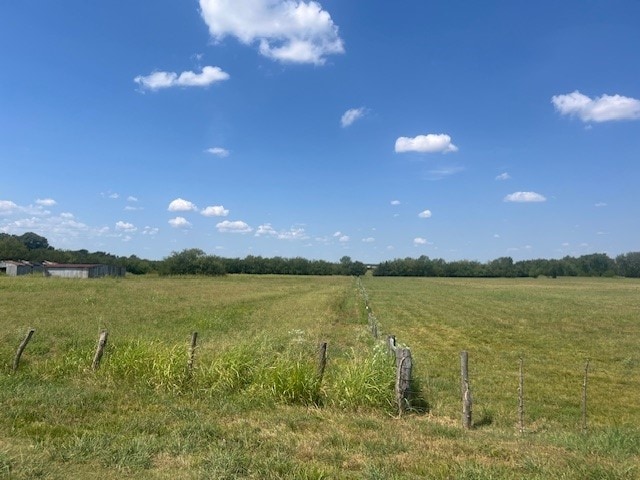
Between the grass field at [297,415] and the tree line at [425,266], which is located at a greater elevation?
the tree line at [425,266]

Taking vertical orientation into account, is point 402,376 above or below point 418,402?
above

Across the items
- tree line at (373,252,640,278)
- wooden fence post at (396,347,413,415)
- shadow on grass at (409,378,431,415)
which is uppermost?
tree line at (373,252,640,278)

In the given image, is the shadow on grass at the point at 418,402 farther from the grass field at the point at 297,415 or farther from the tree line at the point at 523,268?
the tree line at the point at 523,268

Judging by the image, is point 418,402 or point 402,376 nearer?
point 402,376

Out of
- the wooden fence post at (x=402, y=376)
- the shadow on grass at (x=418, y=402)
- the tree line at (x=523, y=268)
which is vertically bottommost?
the shadow on grass at (x=418, y=402)

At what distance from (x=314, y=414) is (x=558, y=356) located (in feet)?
47.0

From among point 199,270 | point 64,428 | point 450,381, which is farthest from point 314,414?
point 199,270

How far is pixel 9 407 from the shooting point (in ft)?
24.6

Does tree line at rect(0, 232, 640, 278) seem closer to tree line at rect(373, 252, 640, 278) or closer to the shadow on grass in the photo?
tree line at rect(373, 252, 640, 278)

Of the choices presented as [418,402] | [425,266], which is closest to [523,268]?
[425,266]

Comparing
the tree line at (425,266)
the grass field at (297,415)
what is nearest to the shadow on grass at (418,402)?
the grass field at (297,415)

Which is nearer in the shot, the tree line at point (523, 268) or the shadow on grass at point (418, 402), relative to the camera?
the shadow on grass at point (418, 402)

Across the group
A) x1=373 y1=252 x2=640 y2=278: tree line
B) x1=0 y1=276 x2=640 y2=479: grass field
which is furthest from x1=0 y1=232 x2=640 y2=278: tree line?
x1=0 y1=276 x2=640 y2=479: grass field

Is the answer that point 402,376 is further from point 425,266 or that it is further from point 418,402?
point 425,266
